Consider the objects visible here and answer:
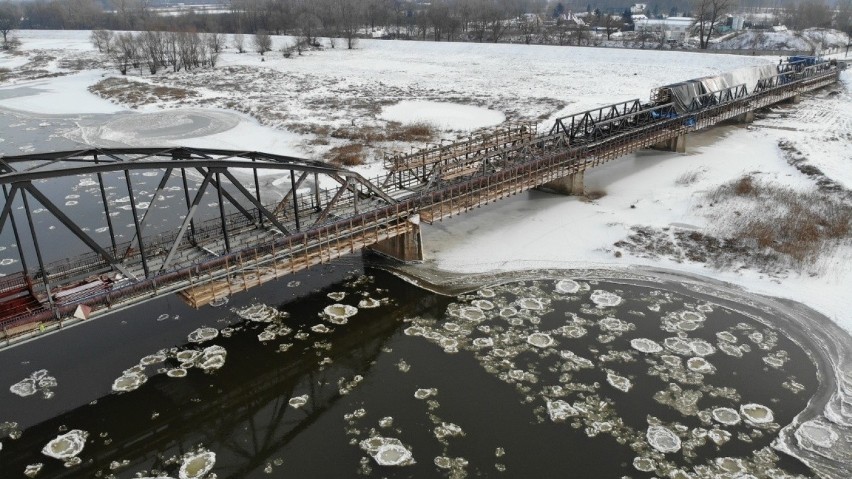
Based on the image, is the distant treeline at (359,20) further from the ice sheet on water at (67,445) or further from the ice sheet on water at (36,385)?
the ice sheet on water at (67,445)

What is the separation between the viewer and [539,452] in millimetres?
14109

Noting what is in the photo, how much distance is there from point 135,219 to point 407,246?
10.5 m

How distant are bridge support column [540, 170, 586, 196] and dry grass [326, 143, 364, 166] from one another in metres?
12.7

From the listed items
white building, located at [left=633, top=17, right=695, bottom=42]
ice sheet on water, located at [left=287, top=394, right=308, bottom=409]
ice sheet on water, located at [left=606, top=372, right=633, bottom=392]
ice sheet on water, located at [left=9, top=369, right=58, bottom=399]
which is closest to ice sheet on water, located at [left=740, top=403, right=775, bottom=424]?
ice sheet on water, located at [left=606, top=372, right=633, bottom=392]

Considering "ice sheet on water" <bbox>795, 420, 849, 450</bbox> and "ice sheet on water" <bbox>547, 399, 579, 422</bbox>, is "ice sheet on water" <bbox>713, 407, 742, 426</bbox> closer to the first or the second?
"ice sheet on water" <bbox>795, 420, 849, 450</bbox>

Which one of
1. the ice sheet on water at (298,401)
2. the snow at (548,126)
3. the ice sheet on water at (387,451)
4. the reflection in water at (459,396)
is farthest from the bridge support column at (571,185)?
the ice sheet on water at (387,451)

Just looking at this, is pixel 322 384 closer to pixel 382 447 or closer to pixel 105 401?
pixel 382 447

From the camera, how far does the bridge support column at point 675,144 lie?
3909 centimetres

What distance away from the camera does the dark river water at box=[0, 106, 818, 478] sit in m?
14.1

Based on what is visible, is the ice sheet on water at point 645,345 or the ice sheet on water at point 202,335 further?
the ice sheet on water at point 202,335

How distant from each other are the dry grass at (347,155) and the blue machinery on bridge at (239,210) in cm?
362

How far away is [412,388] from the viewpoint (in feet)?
54.1

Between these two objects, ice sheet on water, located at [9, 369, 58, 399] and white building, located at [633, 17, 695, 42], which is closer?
ice sheet on water, located at [9, 369, 58, 399]

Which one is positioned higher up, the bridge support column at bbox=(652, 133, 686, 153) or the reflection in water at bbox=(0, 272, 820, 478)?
the bridge support column at bbox=(652, 133, 686, 153)
